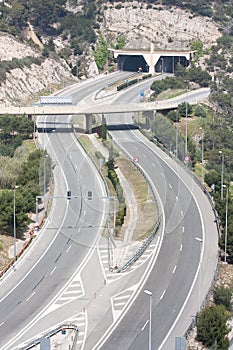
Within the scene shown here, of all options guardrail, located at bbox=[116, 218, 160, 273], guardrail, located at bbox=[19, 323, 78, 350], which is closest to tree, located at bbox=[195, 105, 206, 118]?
guardrail, located at bbox=[116, 218, 160, 273]

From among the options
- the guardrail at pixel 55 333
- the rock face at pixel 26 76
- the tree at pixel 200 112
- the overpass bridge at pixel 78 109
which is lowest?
the guardrail at pixel 55 333

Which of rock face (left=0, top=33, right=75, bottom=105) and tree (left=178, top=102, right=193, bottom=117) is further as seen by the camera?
rock face (left=0, top=33, right=75, bottom=105)

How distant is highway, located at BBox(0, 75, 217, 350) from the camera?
6062 cm

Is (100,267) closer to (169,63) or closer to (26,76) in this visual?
(26,76)

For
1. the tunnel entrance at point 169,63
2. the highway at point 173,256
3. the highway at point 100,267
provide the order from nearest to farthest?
1. the highway at point 173,256
2. the highway at point 100,267
3. the tunnel entrance at point 169,63

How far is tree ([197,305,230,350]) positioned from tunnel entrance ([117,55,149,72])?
140475 millimetres

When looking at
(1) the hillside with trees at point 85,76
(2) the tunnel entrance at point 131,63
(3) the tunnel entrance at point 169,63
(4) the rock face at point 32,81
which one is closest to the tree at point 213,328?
(1) the hillside with trees at point 85,76

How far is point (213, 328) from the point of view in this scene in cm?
5803

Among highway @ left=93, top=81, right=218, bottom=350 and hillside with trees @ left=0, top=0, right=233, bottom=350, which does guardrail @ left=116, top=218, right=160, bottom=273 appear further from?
hillside with trees @ left=0, top=0, right=233, bottom=350

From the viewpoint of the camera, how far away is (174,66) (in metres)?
191

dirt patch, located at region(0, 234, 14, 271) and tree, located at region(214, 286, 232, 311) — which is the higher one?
dirt patch, located at region(0, 234, 14, 271)

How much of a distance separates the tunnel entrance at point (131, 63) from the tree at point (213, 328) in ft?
461

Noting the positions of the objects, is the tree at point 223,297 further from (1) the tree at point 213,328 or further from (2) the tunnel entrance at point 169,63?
(2) the tunnel entrance at point 169,63

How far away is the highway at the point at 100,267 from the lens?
6062 cm
